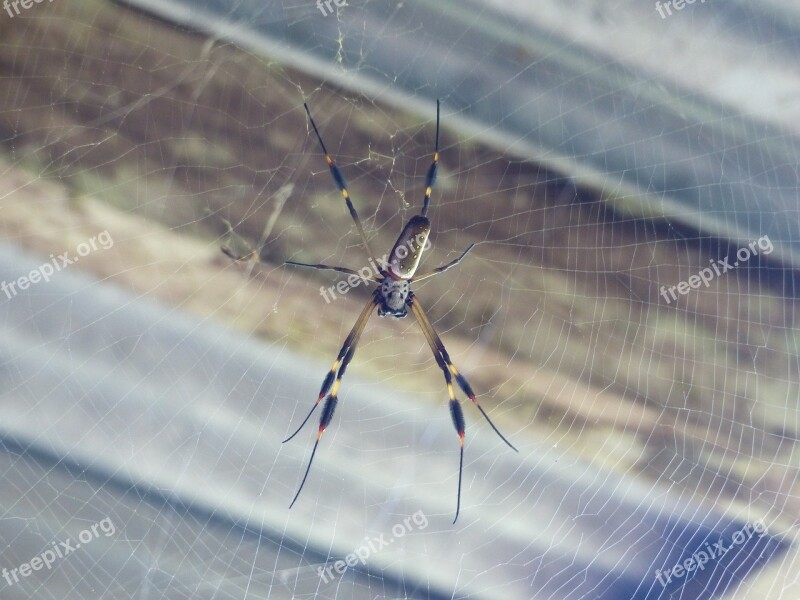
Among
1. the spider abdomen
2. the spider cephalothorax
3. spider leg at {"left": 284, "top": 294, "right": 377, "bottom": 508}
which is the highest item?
the spider abdomen

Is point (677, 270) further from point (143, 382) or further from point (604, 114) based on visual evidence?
point (143, 382)

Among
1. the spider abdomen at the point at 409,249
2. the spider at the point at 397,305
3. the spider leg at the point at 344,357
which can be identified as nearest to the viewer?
the spider abdomen at the point at 409,249

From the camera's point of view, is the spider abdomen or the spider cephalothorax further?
the spider cephalothorax

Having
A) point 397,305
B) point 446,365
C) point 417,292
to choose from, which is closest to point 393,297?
point 397,305

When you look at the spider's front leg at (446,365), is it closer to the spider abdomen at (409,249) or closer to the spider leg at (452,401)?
the spider leg at (452,401)

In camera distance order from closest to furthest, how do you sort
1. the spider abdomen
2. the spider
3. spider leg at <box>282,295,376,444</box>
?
the spider abdomen < the spider < spider leg at <box>282,295,376,444</box>

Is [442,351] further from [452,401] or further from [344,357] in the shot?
[344,357]

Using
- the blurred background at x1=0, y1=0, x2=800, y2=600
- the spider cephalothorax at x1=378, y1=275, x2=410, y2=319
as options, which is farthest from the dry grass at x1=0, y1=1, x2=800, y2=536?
the spider cephalothorax at x1=378, y1=275, x2=410, y2=319

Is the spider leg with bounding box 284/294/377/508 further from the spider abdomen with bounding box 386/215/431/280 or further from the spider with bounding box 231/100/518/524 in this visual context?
the spider abdomen with bounding box 386/215/431/280

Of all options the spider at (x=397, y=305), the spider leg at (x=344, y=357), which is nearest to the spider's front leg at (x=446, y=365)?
the spider at (x=397, y=305)
